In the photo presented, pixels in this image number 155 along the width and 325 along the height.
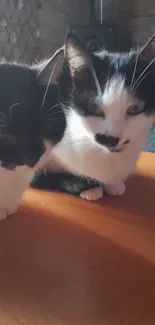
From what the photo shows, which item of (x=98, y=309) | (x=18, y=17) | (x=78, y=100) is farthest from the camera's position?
(x=18, y=17)

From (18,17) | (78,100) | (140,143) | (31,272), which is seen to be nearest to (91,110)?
(78,100)

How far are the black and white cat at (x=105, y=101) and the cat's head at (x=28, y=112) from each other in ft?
0.16

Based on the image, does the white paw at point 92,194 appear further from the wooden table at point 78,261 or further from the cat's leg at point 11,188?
the cat's leg at point 11,188

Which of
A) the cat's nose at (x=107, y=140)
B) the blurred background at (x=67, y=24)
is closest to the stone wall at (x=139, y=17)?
the blurred background at (x=67, y=24)

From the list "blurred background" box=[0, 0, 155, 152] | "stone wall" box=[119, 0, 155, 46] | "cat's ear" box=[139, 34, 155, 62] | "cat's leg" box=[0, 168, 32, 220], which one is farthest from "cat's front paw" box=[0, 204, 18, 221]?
"stone wall" box=[119, 0, 155, 46]

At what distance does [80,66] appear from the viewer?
2.31 ft

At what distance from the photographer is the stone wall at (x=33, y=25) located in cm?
191

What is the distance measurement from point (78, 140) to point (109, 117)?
0.14 m

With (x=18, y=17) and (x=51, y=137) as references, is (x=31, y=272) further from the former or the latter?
(x=18, y=17)

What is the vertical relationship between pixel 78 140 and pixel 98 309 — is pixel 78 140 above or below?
above

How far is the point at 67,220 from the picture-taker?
0.73 meters

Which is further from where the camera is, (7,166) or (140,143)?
(140,143)

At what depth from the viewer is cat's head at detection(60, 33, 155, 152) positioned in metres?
0.67

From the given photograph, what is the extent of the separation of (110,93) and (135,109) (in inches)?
2.4
